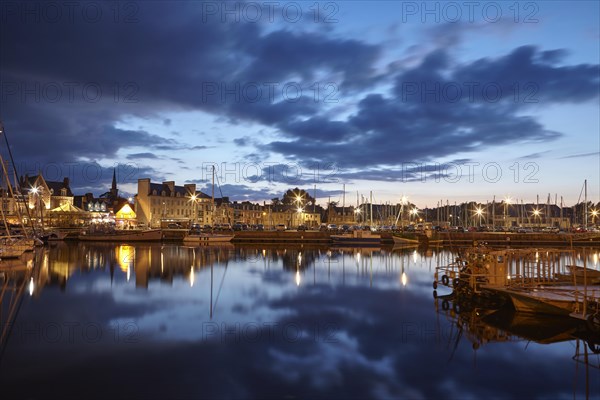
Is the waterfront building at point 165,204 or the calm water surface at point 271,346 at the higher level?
the waterfront building at point 165,204

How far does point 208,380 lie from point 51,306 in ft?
43.2

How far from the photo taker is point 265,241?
262ft

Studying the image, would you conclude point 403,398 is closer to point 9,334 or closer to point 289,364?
point 289,364

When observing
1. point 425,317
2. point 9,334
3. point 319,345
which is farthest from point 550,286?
point 9,334

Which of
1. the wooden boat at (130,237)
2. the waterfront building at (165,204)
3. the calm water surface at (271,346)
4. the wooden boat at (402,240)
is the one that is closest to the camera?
the calm water surface at (271,346)

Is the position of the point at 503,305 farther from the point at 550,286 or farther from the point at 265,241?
the point at 265,241

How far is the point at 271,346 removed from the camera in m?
15.1

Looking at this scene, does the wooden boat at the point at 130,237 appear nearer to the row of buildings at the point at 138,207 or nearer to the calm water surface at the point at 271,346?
the row of buildings at the point at 138,207

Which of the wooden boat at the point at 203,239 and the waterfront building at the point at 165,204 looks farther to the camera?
the waterfront building at the point at 165,204

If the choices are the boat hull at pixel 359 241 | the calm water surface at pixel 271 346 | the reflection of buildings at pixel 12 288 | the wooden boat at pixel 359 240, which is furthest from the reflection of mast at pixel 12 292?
the wooden boat at pixel 359 240

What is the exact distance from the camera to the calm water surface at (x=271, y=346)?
37.8ft

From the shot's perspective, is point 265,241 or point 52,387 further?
point 265,241

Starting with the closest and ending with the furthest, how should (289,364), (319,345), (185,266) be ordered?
(289,364) < (319,345) < (185,266)

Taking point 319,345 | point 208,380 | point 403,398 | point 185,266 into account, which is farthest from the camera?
point 185,266
